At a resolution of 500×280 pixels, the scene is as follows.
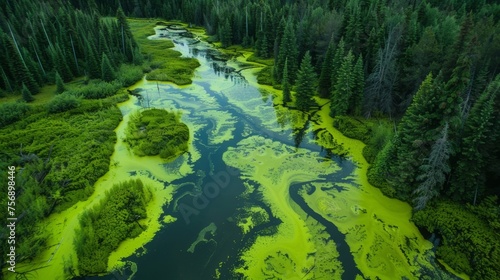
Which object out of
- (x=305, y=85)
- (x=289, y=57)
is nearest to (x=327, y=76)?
(x=305, y=85)

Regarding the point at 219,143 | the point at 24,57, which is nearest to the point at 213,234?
the point at 219,143

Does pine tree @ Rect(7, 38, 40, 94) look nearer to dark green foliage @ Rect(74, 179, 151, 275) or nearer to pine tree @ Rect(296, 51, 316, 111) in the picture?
dark green foliage @ Rect(74, 179, 151, 275)

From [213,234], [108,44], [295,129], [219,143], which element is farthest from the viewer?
[108,44]

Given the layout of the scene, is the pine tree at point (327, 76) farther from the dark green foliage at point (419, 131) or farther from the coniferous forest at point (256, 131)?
the dark green foliage at point (419, 131)

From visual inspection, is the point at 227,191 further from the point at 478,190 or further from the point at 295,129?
the point at 478,190

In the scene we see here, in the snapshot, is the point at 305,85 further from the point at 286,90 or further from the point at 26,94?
the point at 26,94

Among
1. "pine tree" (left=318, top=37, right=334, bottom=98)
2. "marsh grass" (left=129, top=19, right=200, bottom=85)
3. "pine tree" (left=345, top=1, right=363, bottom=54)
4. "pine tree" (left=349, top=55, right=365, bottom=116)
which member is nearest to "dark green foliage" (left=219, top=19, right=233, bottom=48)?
"marsh grass" (left=129, top=19, right=200, bottom=85)
